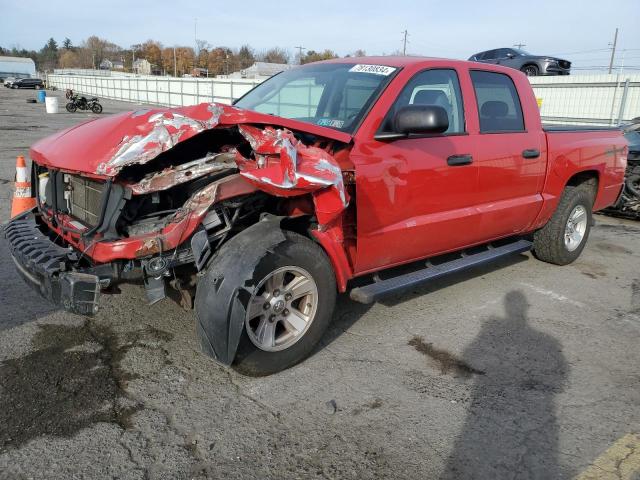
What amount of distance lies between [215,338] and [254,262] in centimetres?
48

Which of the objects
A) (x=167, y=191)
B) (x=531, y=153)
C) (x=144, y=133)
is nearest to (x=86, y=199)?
(x=167, y=191)

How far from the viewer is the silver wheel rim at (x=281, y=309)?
10.5 ft

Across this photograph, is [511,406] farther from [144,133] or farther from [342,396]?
[144,133]

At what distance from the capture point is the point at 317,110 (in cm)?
409

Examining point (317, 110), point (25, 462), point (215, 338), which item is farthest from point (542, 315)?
point (25, 462)

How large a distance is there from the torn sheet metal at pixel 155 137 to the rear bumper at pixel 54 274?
61 cm

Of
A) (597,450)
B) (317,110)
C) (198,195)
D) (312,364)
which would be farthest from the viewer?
(317,110)

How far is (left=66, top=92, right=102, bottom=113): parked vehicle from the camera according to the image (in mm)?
29188

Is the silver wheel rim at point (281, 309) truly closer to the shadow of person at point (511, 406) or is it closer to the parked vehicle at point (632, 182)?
the shadow of person at point (511, 406)

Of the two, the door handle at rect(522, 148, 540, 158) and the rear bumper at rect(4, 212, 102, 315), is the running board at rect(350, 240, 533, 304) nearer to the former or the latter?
the door handle at rect(522, 148, 540, 158)

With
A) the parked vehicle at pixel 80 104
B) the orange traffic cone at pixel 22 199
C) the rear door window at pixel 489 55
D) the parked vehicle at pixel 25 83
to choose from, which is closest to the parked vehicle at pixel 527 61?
the rear door window at pixel 489 55

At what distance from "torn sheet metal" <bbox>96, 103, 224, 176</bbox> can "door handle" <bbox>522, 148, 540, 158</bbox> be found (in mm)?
2911

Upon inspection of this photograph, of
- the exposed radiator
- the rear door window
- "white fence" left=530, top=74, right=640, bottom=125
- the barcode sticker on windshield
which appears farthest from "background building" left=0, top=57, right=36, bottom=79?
the barcode sticker on windshield

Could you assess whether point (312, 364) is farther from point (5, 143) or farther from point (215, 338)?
point (5, 143)
